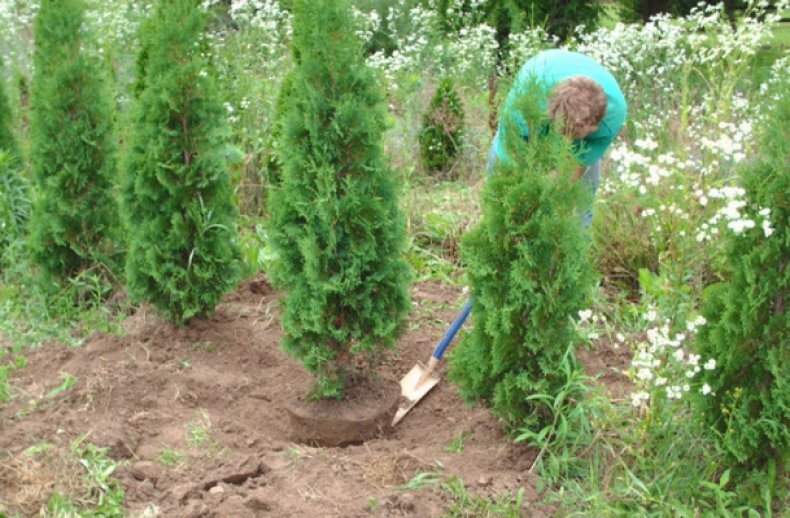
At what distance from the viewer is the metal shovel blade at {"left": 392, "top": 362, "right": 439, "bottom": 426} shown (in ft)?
14.9

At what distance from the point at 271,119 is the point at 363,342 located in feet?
9.89

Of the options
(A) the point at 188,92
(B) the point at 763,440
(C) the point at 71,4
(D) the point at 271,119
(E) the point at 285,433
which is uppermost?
(C) the point at 71,4

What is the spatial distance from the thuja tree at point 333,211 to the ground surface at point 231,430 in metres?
0.51

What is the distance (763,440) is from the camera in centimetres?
331

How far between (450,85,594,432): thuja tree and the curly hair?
464 mm

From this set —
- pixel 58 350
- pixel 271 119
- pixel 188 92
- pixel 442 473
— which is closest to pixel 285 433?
pixel 442 473

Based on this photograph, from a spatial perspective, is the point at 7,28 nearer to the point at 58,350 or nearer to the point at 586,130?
the point at 58,350

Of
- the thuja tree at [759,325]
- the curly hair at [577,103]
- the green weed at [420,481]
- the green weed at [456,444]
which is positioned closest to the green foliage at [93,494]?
the green weed at [420,481]

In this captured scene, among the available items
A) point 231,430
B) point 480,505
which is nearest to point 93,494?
point 231,430

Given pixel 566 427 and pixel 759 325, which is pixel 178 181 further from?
pixel 759 325

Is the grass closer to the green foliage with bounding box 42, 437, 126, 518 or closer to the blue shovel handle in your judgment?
the green foliage with bounding box 42, 437, 126, 518

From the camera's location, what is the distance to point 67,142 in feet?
18.0

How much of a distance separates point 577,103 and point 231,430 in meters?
2.32

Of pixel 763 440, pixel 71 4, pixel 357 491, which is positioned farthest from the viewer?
pixel 71 4
